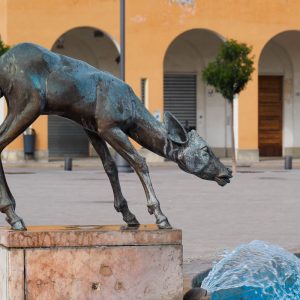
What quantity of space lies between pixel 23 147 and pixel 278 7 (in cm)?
1060

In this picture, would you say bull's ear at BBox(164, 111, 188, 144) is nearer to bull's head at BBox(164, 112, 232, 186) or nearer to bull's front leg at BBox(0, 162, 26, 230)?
bull's head at BBox(164, 112, 232, 186)

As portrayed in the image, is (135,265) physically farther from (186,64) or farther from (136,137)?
(186,64)

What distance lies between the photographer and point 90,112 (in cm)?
697

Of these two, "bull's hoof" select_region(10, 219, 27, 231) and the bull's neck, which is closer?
"bull's hoof" select_region(10, 219, 27, 231)

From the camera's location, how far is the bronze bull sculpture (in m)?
6.86

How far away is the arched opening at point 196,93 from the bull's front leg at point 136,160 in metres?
34.1

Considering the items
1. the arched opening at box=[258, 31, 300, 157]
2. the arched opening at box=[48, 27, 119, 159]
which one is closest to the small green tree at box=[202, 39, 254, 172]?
the arched opening at box=[48, 27, 119, 159]

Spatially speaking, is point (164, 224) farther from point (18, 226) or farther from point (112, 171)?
point (18, 226)

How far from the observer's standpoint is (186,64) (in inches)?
1626

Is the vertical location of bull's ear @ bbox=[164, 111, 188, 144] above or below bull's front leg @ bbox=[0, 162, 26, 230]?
above

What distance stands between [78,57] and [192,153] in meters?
33.5

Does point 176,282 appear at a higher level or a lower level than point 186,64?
lower

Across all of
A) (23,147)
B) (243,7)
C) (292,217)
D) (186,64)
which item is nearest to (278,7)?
(243,7)

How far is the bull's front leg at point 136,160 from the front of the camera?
6988mm
